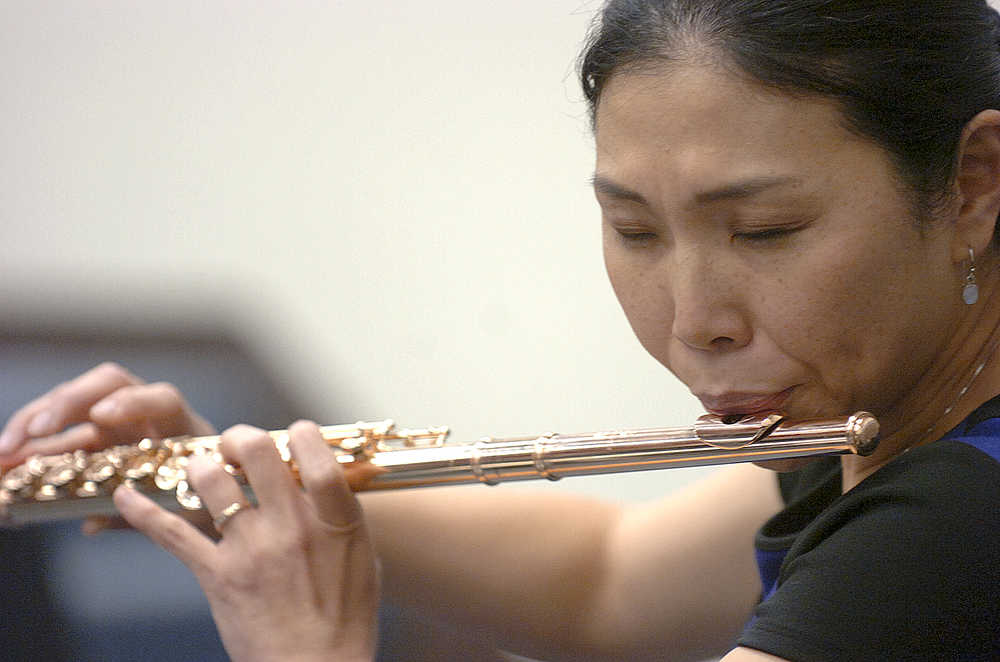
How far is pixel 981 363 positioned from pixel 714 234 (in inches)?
8.2

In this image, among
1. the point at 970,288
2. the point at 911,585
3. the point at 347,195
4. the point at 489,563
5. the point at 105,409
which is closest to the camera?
the point at 911,585

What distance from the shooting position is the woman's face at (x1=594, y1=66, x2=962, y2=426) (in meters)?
0.65

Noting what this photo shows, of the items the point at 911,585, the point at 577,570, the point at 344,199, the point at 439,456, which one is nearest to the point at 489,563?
the point at 577,570

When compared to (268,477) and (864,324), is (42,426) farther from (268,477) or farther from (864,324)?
(864,324)

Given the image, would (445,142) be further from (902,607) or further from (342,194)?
(902,607)

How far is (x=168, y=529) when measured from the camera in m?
0.78

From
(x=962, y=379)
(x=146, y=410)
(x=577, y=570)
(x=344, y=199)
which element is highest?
(x=344, y=199)

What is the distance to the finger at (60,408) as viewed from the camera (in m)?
0.91

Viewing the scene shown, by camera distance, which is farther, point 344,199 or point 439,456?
point 344,199

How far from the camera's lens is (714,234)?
0.68 metres

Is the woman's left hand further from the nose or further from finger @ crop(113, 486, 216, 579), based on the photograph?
the nose

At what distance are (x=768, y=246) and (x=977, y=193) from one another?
0.14 m

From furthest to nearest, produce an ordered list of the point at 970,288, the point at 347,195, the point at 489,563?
1. the point at 347,195
2. the point at 489,563
3. the point at 970,288

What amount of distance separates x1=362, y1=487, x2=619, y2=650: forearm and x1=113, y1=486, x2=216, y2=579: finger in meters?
0.26
